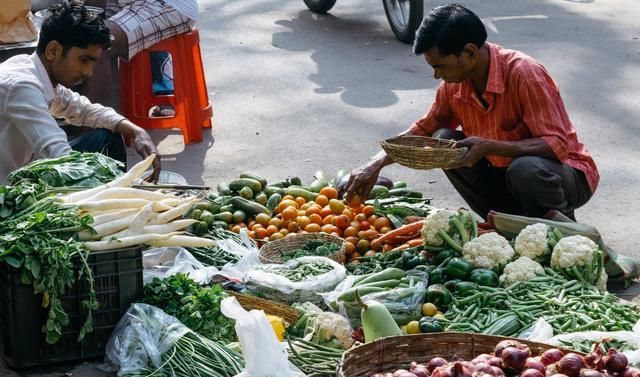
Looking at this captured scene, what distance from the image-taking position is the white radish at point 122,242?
4.23 m

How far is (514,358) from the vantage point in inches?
131

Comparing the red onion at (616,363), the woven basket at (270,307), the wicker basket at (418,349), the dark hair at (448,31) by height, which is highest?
the dark hair at (448,31)

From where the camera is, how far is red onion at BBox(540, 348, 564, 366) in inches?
133

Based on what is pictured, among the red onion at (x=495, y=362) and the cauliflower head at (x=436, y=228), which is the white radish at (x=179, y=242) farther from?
the red onion at (x=495, y=362)

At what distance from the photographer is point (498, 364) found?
3.38m

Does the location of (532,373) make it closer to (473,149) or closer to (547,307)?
(547,307)

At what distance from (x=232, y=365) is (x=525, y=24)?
7.74m

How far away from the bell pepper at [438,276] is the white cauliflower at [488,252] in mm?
136

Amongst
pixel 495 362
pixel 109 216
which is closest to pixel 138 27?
pixel 109 216

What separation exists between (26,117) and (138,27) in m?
2.43

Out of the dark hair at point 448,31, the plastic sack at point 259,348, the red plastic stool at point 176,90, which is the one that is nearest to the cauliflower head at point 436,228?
the dark hair at point 448,31

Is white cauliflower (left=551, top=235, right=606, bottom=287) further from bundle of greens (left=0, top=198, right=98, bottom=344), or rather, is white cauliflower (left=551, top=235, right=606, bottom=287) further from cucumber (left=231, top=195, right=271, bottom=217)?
bundle of greens (left=0, top=198, right=98, bottom=344)

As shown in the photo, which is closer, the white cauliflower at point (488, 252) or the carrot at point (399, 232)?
the white cauliflower at point (488, 252)

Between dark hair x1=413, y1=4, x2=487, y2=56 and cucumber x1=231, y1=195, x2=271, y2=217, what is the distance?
4.19 ft
